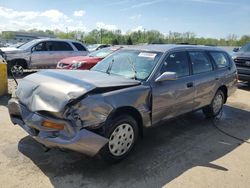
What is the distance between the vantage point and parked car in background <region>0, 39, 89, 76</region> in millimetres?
11602

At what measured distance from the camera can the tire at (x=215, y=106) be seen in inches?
249

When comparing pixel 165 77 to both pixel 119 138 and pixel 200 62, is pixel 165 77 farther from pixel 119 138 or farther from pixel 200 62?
pixel 200 62

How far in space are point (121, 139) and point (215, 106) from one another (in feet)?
11.0

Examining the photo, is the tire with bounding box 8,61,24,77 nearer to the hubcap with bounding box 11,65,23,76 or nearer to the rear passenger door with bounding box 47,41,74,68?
the hubcap with bounding box 11,65,23,76

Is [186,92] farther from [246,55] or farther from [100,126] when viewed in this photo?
[246,55]

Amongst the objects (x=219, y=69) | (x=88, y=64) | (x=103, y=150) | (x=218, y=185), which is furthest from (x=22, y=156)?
(x=88, y=64)

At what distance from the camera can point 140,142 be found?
4.83 metres

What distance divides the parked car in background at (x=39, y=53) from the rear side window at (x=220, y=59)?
7925 millimetres

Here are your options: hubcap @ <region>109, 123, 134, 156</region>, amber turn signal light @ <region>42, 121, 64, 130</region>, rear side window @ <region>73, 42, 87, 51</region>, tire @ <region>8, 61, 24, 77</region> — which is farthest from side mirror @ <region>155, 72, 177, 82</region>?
rear side window @ <region>73, 42, 87, 51</region>

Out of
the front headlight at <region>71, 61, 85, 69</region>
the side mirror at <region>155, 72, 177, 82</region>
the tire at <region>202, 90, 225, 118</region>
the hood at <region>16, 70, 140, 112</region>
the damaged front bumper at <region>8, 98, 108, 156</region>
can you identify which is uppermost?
the side mirror at <region>155, 72, 177, 82</region>

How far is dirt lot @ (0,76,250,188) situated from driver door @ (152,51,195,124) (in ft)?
1.87

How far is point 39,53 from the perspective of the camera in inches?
478

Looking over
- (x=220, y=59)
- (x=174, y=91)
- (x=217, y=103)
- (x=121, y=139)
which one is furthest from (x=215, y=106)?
(x=121, y=139)

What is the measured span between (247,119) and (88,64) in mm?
5493
